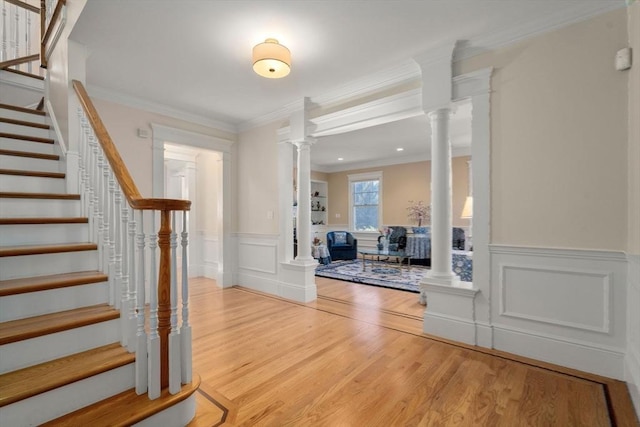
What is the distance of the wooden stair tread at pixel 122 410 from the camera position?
1337mm

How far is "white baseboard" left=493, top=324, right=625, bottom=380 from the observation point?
81.5 inches

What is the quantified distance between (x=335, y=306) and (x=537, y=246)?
2.30m

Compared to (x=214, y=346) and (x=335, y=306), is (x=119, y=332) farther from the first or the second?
(x=335, y=306)

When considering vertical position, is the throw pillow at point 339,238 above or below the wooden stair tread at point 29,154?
below

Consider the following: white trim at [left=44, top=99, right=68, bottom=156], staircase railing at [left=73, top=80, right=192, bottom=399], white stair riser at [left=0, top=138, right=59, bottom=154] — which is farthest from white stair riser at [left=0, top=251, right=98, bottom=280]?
white stair riser at [left=0, top=138, right=59, bottom=154]

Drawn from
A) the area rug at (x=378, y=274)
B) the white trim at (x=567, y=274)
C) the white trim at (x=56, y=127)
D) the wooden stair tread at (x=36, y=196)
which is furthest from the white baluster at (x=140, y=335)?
the area rug at (x=378, y=274)

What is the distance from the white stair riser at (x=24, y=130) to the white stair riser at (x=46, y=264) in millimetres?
1740

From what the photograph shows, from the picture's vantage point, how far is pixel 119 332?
1725mm

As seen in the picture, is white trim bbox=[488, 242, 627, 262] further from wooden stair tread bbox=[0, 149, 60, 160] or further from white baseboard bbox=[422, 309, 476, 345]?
wooden stair tread bbox=[0, 149, 60, 160]

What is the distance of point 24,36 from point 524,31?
5.38 m

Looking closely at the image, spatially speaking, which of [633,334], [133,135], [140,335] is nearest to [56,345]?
[140,335]

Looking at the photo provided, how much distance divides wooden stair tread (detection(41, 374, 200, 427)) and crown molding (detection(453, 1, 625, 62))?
3.33 metres

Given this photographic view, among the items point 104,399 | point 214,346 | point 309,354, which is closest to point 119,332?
point 104,399

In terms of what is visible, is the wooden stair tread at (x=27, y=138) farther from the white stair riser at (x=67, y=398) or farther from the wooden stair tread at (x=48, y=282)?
the white stair riser at (x=67, y=398)
